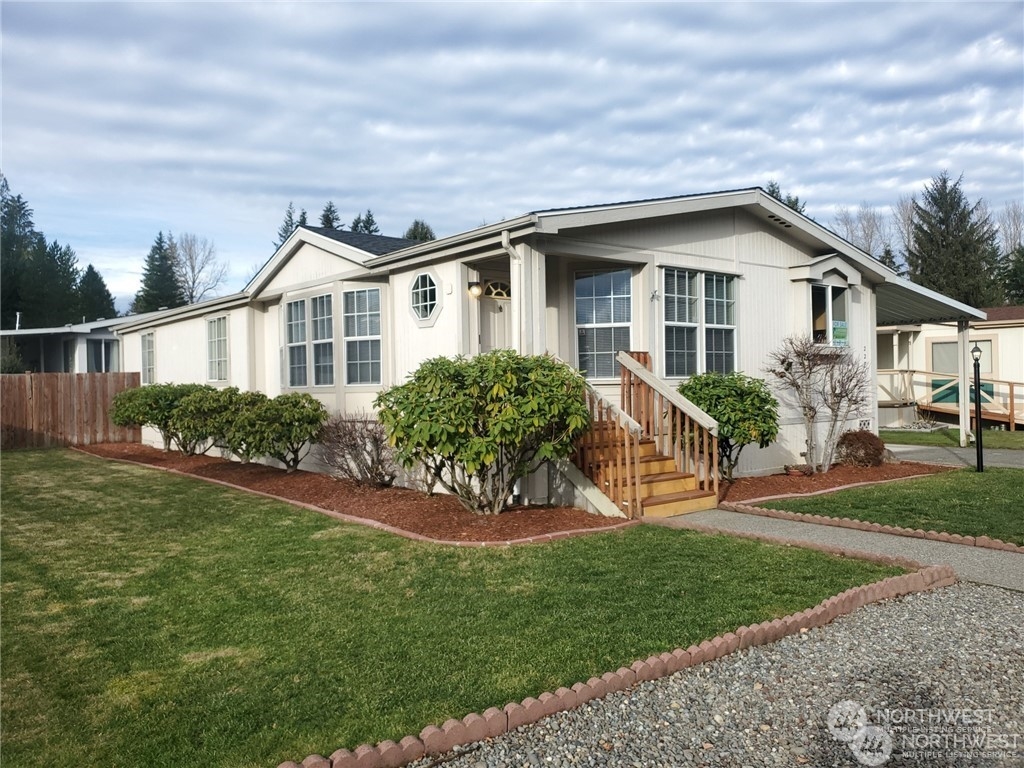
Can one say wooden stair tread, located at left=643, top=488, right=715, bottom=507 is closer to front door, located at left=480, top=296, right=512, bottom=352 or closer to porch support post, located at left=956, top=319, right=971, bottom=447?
front door, located at left=480, top=296, right=512, bottom=352

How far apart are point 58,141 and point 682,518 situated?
10.4 meters

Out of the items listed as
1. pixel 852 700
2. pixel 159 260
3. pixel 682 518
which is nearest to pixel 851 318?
pixel 682 518

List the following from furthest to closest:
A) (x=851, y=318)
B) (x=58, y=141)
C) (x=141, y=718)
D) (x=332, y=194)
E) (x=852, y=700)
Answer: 1. (x=332, y=194)
2. (x=851, y=318)
3. (x=58, y=141)
4. (x=852, y=700)
5. (x=141, y=718)

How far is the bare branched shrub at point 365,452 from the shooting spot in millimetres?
9680

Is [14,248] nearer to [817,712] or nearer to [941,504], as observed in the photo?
[941,504]

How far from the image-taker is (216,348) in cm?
1488

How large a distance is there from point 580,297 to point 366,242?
4009 millimetres

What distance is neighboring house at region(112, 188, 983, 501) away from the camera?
29.1ft

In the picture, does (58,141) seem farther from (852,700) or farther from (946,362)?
(946,362)

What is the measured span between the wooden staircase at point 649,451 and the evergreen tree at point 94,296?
42.9 meters

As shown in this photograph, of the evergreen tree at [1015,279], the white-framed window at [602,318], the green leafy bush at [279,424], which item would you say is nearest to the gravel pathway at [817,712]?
the white-framed window at [602,318]

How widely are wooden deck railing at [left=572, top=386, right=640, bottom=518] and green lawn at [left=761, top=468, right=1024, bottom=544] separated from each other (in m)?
1.87

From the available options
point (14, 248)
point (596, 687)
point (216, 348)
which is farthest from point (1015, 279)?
point (14, 248)

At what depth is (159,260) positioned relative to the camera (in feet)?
159
